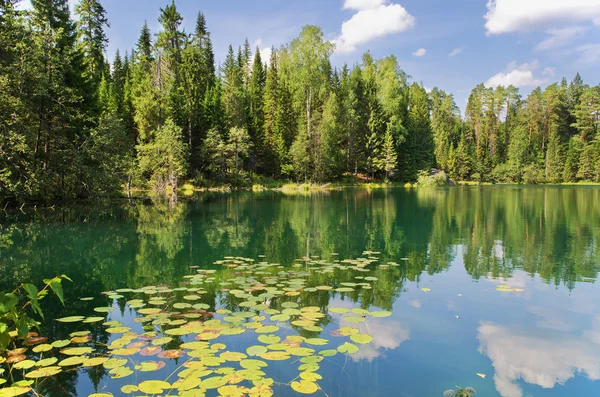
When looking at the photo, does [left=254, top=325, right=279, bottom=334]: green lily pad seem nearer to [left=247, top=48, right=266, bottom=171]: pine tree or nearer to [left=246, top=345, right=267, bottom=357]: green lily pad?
[left=246, top=345, right=267, bottom=357]: green lily pad

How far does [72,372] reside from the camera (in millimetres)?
4055

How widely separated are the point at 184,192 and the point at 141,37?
23.0 metres

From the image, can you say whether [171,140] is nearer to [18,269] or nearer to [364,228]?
[364,228]

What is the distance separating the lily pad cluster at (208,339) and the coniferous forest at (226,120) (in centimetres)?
1524

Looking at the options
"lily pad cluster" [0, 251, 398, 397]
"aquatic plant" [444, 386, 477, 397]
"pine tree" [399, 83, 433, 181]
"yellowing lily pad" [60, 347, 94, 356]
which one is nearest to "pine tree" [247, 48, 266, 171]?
"pine tree" [399, 83, 433, 181]

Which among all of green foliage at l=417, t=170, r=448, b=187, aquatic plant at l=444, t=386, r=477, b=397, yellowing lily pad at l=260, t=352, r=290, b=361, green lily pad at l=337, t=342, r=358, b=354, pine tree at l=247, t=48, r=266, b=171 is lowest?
aquatic plant at l=444, t=386, r=477, b=397

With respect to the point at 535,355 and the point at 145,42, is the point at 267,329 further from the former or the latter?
the point at 145,42

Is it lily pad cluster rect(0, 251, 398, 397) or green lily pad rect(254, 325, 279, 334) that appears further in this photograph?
green lily pad rect(254, 325, 279, 334)

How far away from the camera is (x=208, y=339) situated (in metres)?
4.72

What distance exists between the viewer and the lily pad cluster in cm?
377

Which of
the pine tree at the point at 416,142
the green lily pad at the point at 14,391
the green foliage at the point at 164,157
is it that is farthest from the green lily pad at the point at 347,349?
the pine tree at the point at 416,142

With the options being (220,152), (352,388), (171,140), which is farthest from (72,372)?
(220,152)

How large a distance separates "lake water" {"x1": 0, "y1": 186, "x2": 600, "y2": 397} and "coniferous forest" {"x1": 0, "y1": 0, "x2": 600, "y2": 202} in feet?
24.4

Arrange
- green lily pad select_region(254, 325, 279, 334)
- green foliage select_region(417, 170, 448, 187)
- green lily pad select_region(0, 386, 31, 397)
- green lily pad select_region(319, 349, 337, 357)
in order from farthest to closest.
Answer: green foliage select_region(417, 170, 448, 187)
green lily pad select_region(254, 325, 279, 334)
green lily pad select_region(319, 349, 337, 357)
green lily pad select_region(0, 386, 31, 397)
